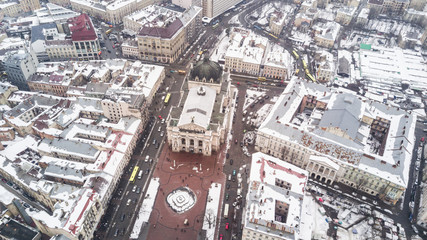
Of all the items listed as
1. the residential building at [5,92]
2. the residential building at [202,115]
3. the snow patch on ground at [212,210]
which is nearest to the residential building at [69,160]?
the residential building at [5,92]

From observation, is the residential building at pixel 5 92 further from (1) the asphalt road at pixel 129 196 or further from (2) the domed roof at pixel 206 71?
(2) the domed roof at pixel 206 71

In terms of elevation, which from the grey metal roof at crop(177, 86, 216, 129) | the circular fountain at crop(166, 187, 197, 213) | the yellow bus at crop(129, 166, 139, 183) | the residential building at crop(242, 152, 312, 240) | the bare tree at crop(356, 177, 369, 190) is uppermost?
the grey metal roof at crop(177, 86, 216, 129)

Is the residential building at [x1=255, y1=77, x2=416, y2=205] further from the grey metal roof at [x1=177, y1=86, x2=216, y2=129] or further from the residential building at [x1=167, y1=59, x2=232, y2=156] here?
the grey metal roof at [x1=177, y1=86, x2=216, y2=129]

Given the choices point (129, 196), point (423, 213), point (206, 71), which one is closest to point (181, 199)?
point (129, 196)

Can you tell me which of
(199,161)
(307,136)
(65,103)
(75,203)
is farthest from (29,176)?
(307,136)

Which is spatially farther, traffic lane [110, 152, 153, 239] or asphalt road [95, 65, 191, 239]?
traffic lane [110, 152, 153, 239]

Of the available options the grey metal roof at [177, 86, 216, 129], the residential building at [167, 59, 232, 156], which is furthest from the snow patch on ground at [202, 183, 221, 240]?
the grey metal roof at [177, 86, 216, 129]
